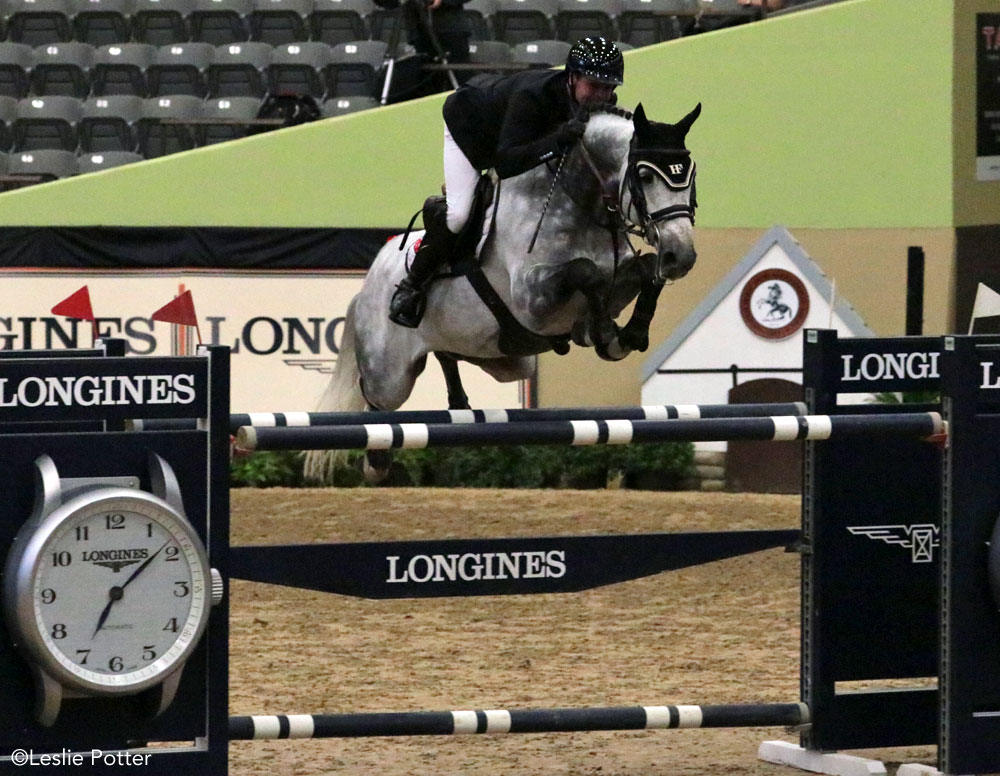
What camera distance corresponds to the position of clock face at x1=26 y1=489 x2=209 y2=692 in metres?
3.70

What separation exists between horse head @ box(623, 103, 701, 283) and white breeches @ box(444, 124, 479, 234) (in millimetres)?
985

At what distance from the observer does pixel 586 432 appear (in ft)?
14.4

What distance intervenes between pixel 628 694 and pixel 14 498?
2807 millimetres

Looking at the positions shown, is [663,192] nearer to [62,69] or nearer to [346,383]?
[346,383]

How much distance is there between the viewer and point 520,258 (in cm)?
583

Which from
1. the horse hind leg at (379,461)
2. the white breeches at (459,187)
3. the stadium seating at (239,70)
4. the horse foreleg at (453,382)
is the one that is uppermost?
the stadium seating at (239,70)

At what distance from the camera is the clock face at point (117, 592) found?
370cm

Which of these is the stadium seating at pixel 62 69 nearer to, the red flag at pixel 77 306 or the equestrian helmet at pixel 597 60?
the red flag at pixel 77 306

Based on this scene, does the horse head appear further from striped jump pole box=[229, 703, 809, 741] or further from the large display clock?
the large display clock

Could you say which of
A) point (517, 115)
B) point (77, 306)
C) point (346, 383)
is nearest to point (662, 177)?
point (517, 115)

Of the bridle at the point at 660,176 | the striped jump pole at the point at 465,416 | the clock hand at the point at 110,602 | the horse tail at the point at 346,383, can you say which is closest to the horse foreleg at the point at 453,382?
the horse tail at the point at 346,383

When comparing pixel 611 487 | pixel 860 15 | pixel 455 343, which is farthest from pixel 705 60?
pixel 455 343

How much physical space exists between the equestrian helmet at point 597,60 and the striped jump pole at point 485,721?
213 centimetres

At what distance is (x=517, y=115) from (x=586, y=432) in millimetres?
1751
